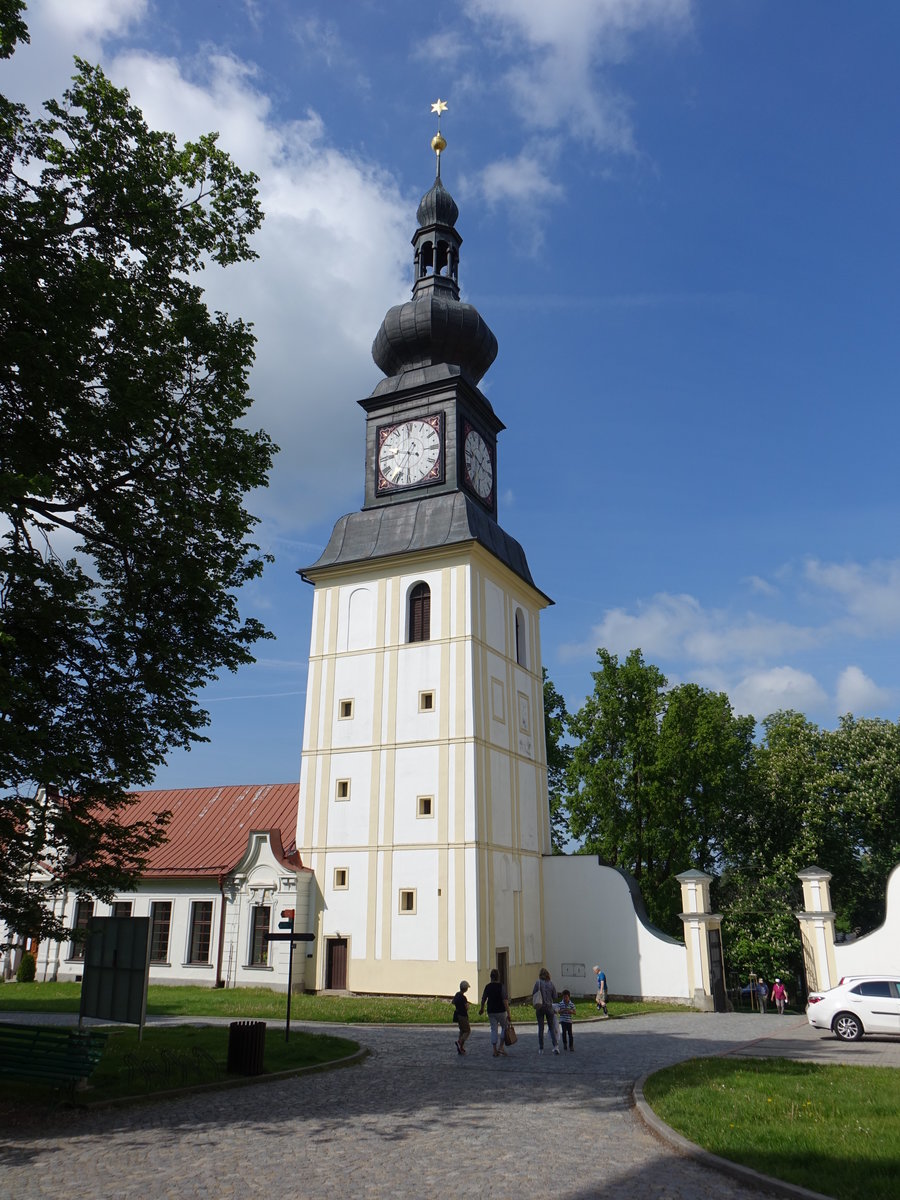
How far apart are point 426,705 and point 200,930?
10.6 meters

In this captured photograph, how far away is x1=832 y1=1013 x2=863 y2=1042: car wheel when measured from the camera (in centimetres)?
1886

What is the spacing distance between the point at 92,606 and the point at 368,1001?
16458 millimetres

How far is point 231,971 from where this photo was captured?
94.1 ft

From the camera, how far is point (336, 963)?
27219 millimetres

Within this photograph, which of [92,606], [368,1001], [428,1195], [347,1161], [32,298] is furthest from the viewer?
[368,1001]

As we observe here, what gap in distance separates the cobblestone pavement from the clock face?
66.7 ft

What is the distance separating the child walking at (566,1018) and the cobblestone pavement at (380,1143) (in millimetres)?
1584

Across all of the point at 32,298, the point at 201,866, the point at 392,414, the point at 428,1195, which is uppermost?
the point at 392,414

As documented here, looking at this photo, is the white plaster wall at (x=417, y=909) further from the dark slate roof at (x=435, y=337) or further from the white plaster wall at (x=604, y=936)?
the dark slate roof at (x=435, y=337)

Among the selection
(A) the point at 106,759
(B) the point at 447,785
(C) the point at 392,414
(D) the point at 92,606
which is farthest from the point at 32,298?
(C) the point at 392,414

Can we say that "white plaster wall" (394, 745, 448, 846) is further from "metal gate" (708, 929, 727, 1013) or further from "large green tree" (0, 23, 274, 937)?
"large green tree" (0, 23, 274, 937)

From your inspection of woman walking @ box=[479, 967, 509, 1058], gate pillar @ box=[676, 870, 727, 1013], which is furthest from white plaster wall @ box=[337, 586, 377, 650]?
woman walking @ box=[479, 967, 509, 1058]

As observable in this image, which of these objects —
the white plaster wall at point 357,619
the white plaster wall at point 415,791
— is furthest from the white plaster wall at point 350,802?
the white plaster wall at point 357,619

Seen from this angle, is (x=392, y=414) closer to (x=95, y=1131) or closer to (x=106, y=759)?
(x=106, y=759)
